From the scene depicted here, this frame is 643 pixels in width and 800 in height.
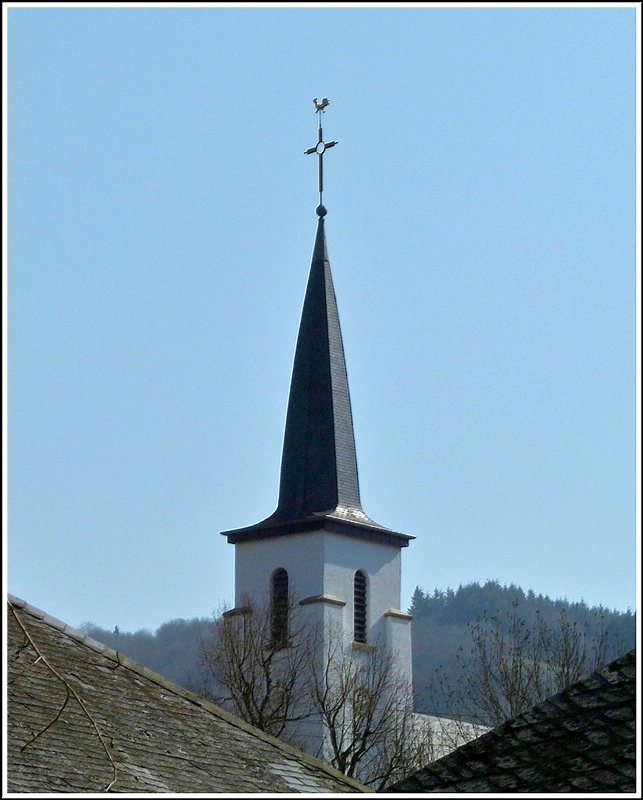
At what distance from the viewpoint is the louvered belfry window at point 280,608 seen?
4444 cm

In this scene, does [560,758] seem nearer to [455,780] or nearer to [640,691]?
[455,780]

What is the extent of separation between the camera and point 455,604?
4703cm

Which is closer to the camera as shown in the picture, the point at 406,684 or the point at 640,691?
the point at 640,691

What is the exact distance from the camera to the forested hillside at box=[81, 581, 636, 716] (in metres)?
34.2

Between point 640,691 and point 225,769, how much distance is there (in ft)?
16.3

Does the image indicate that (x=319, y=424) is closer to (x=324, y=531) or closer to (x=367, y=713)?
(x=324, y=531)

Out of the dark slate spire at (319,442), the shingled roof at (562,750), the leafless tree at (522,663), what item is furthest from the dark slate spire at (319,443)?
the shingled roof at (562,750)

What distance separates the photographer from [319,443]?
46594 mm

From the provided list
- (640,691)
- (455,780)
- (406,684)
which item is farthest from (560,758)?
(406,684)

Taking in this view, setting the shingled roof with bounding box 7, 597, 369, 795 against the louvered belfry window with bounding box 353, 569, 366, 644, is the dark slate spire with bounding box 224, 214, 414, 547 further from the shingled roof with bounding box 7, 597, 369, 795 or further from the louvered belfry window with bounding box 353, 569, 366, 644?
the shingled roof with bounding box 7, 597, 369, 795

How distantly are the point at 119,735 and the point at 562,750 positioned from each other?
3664 millimetres

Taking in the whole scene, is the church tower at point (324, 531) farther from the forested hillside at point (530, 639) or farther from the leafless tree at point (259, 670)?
the forested hillside at point (530, 639)

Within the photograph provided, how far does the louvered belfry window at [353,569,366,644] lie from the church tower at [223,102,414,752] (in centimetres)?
3

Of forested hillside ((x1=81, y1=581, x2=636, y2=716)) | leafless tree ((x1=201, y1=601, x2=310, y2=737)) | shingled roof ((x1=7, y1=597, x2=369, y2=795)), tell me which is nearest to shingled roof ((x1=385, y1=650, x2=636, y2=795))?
shingled roof ((x1=7, y1=597, x2=369, y2=795))
